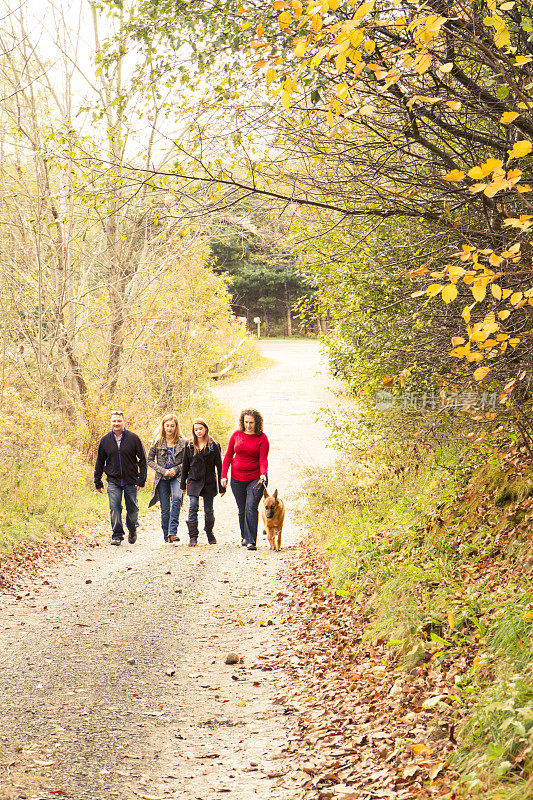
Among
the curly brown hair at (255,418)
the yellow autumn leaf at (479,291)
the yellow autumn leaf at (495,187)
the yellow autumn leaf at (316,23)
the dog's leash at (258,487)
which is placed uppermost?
the yellow autumn leaf at (316,23)

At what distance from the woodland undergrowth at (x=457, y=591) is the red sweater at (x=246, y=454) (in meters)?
1.56

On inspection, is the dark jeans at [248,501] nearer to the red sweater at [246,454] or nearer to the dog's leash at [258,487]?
the dog's leash at [258,487]

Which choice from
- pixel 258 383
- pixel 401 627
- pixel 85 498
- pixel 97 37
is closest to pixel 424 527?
pixel 401 627

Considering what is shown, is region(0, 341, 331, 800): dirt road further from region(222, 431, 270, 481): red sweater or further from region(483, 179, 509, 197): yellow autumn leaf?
region(483, 179, 509, 197): yellow autumn leaf

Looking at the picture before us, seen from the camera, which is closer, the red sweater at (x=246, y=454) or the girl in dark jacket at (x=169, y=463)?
the red sweater at (x=246, y=454)

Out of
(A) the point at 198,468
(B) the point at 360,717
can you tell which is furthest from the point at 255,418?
(B) the point at 360,717

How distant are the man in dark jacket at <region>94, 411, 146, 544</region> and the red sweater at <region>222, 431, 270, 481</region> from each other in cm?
156

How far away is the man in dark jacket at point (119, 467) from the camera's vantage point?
11.5 meters

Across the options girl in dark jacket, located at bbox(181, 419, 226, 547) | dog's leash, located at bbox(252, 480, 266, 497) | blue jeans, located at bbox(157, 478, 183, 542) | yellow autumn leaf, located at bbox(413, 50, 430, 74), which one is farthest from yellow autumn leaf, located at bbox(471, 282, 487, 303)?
blue jeans, located at bbox(157, 478, 183, 542)

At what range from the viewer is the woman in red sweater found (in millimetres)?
11055

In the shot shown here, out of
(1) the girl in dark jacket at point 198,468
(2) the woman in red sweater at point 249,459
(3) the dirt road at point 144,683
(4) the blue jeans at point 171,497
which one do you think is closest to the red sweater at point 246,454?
(2) the woman in red sweater at point 249,459

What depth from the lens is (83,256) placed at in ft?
54.5

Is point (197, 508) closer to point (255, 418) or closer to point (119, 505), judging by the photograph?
point (119, 505)

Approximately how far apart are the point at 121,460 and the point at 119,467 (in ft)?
0.40
